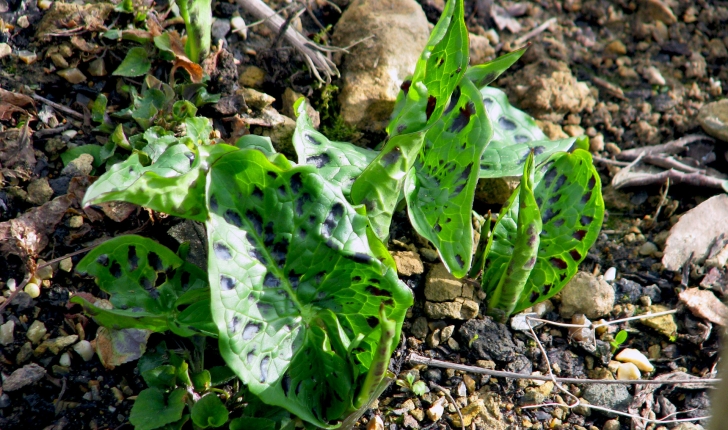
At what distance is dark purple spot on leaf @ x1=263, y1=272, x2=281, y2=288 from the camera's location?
176 cm

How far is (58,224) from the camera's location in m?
2.19

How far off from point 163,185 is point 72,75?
3.97 ft

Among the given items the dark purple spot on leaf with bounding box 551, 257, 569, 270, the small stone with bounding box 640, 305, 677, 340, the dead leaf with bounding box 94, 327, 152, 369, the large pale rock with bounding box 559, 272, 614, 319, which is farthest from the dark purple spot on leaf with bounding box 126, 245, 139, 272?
A: the small stone with bounding box 640, 305, 677, 340

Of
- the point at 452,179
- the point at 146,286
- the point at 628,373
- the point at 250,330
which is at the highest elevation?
the point at 452,179

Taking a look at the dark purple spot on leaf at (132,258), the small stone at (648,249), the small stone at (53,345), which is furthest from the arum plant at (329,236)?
the small stone at (648,249)

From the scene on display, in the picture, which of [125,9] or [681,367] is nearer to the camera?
[681,367]

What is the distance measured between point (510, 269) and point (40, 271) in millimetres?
1535

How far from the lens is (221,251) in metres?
1.65

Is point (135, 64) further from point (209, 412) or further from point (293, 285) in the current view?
point (209, 412)

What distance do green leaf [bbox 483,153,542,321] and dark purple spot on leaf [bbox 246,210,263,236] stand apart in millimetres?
791

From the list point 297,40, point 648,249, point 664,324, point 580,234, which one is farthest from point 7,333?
point 648,249

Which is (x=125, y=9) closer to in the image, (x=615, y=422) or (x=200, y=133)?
(x=200, y=133)

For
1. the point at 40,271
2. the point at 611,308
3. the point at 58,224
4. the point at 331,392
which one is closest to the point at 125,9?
the point at 58,224

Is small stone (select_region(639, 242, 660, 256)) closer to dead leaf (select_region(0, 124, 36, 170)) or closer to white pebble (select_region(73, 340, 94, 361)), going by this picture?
white pebble (select_region(73, 340, 94, 361))
